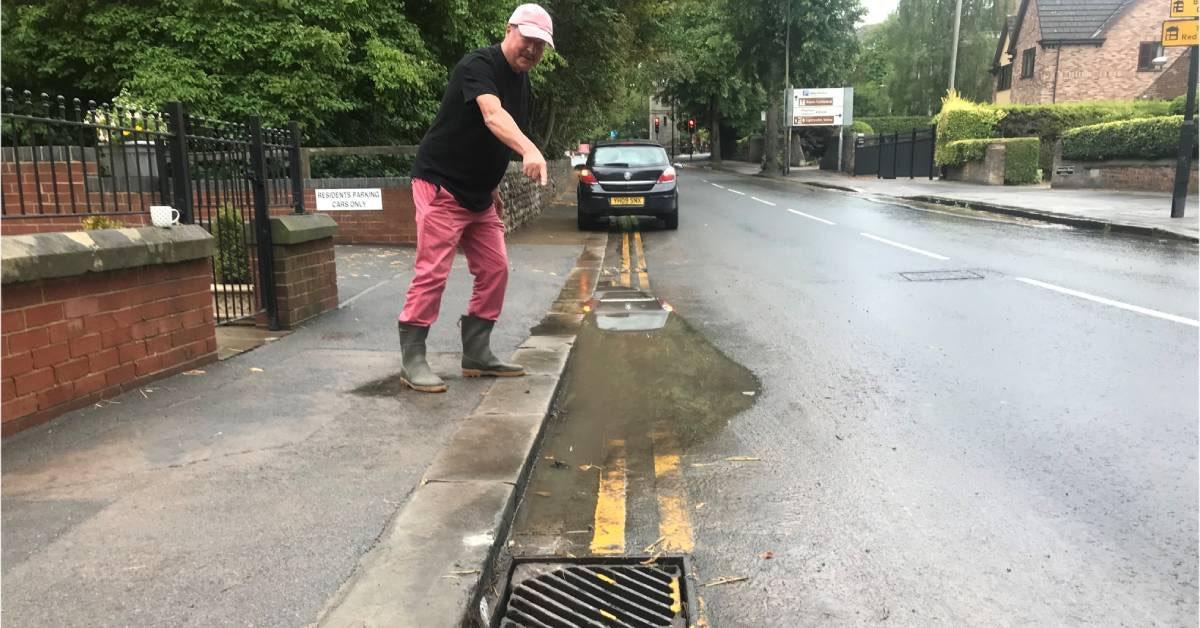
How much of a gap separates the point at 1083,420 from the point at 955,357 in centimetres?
131

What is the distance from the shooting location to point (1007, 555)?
2.74 m

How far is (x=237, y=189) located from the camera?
5707 millimetres

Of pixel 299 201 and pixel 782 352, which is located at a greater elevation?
pixel 299 201

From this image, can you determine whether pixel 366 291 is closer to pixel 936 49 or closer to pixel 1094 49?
pixel 1094 49

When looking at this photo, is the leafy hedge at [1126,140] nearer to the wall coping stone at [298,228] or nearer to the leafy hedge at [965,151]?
the leafy hedge at [965,151]

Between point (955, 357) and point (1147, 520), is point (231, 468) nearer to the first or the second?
point (1147, 520)

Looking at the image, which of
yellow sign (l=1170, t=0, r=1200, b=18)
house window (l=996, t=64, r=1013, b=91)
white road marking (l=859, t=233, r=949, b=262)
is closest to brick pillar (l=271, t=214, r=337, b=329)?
white road marking (l=859, t=233, r=949, b=262)

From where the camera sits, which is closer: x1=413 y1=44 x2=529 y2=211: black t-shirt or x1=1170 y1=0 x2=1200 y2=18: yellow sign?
x1=413 y1=44 x2=529 y2=211: black t-shirt

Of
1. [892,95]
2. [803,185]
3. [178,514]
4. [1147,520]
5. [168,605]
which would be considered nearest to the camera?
[168,605]

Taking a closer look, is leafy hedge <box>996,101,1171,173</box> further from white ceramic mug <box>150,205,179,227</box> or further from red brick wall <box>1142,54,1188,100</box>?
white ceramic mug <box>150,205,179,227</box>

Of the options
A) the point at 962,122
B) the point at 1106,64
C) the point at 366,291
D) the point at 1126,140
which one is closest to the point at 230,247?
the point at 366,291

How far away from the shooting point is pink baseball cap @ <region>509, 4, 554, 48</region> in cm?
397

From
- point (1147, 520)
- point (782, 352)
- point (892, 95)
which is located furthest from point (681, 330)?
point (892, 95)

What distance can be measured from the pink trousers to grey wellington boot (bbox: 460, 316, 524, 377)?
5cm
